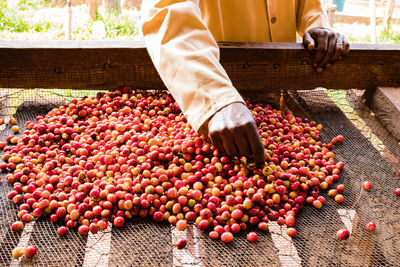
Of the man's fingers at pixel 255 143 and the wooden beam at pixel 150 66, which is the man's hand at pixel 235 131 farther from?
the wooden beam at pixel 150 66

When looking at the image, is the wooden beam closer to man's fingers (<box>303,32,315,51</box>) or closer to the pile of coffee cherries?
man's fingers (<box>303,32,315,51</box>)

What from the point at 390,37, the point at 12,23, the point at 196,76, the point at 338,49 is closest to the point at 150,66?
the point at 196,76

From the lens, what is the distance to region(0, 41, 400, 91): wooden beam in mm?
2457

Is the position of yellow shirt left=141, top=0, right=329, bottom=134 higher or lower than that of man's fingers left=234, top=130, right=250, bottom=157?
higher

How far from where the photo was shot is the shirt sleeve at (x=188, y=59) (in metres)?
1.69

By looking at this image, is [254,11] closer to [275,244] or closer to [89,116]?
[89,116]

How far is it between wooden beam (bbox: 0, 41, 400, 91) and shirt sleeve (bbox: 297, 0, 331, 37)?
32 cm

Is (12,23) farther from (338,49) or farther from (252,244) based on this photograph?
(252,244)

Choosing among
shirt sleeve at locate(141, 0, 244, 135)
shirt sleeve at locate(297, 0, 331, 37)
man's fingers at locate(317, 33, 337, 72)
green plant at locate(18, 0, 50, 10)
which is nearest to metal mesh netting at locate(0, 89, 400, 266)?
shirt sleeve at locate(141, 0, 244, 135)

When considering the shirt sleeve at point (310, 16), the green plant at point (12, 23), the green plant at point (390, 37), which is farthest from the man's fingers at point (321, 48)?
the green plant at point (12, 23)

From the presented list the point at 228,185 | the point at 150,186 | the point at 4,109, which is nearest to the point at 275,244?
the point at 228,185

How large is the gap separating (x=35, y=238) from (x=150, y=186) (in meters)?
0.57

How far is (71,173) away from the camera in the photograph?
188 cm

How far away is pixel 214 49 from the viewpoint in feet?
6.28
